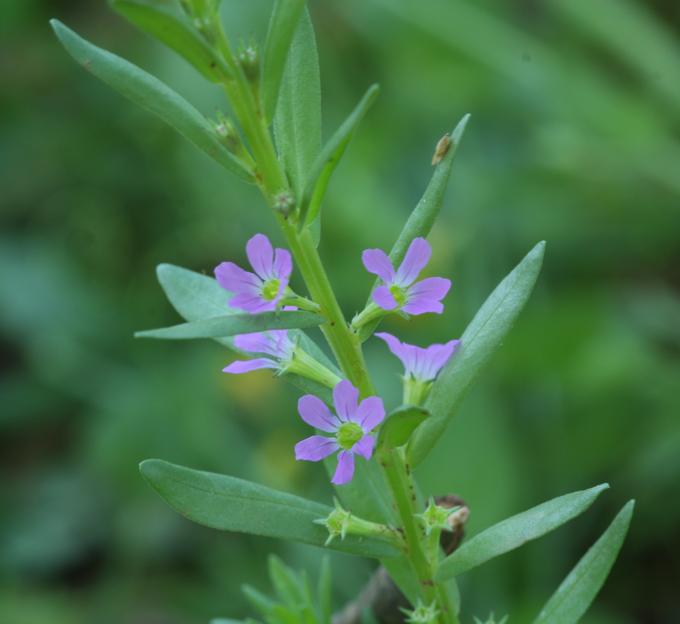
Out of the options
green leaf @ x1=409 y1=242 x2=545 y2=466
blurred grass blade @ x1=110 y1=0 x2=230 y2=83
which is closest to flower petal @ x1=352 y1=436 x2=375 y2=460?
green leaf @ x1=409 y1=242 x2=545 y2=466

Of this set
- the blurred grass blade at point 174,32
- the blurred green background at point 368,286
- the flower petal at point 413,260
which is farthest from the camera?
the blurred green background at point 368,286

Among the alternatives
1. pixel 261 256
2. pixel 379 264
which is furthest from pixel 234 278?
pixel 379 264

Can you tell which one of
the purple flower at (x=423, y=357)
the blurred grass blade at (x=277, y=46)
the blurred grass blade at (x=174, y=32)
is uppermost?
the blurred grass blade at (x=277, y=46)

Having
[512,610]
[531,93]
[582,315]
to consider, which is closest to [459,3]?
[531,93]

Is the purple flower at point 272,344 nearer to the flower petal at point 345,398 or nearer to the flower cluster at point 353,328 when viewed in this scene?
the flower cluster at point 353,328

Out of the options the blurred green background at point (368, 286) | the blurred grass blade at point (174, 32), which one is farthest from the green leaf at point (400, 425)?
the blurred green background at point (368, 286)

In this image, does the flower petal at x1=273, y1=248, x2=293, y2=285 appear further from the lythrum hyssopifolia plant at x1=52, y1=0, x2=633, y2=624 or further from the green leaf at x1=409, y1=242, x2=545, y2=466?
the green leaf at x1=409, y1=242, x2=545, y2=466
